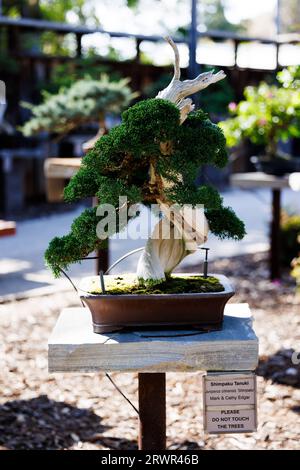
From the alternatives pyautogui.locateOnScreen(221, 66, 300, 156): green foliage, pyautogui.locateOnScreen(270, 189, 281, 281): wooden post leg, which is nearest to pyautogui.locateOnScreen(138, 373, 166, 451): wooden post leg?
pyautogui.locateOnScreen(221, 66, 300, 156): green foliage

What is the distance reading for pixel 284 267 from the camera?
6.51 meters

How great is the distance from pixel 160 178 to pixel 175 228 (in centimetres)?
19

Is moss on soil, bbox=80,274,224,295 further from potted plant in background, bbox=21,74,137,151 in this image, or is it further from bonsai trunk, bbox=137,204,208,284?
potted plant in background, bbox=21,74,137,151

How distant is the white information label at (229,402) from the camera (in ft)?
6.55

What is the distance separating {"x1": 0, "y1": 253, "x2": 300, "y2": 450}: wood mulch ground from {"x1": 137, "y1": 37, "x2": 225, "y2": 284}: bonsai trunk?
Answer: 3.51ft

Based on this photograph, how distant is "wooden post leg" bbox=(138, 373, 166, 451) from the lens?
85.7 inches

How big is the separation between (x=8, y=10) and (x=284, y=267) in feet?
31.3

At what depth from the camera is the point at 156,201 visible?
7.09 ft

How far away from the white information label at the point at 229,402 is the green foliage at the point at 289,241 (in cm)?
455

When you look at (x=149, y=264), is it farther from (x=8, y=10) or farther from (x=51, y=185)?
(x=8, y=10)

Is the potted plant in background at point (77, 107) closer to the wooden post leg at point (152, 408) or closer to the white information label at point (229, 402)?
the wooden post leg at point (152, 408)

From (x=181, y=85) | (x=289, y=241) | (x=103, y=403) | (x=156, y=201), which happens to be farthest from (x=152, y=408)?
(x=289, y=241)
